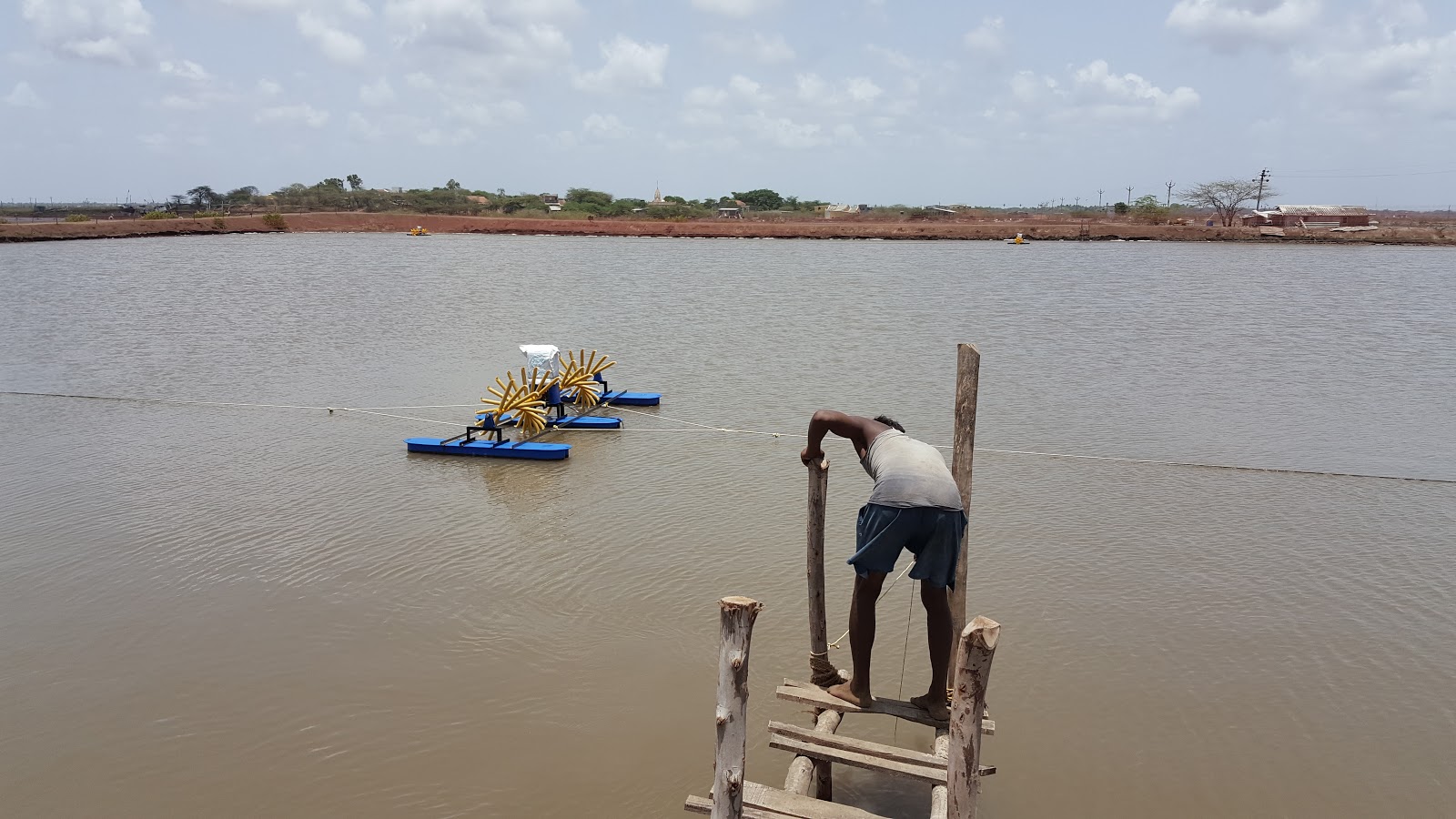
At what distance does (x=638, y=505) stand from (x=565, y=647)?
9.98 ft

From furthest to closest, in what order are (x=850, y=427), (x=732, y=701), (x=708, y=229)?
(x=708, y=229), (x=850, y=427), (x=732, y=701)

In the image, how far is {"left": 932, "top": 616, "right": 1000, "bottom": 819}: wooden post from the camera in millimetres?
3483

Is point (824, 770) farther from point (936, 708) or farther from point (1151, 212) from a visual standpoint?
point (1151, 212)

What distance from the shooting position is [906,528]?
403 cm

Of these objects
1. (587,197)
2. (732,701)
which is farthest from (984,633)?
(587,197)

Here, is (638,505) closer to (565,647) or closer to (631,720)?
(565,647)

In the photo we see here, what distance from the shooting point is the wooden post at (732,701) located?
3631mm

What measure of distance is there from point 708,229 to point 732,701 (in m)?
67.9

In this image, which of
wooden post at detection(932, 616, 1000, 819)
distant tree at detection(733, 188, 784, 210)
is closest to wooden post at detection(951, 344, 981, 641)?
wooden post at detection(932, 616, 1000, 819)

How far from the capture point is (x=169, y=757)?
5.08 m

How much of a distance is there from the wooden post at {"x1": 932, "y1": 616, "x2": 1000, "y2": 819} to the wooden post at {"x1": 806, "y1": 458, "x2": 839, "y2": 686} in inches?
49.0

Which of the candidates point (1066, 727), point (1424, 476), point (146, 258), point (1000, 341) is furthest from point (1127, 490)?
point (146, 258)

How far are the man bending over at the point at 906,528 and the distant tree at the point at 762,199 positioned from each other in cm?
10525

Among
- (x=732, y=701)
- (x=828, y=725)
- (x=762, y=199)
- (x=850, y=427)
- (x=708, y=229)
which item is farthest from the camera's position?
(x=762, y=199)
